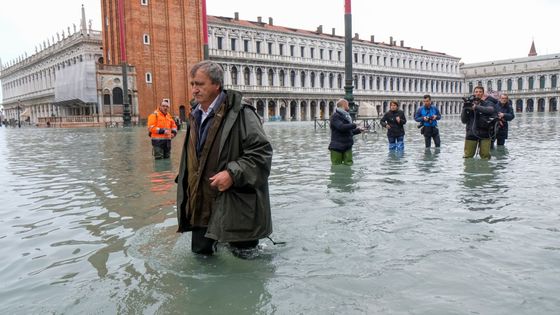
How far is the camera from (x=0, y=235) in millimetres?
4586

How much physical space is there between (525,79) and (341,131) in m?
92.8

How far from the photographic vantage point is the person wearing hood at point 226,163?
10.5ft

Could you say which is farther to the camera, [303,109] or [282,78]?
[303,109]

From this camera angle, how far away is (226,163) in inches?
129

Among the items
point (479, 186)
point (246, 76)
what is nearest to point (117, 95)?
point (246, 76)

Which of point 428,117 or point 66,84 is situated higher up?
point 66,84

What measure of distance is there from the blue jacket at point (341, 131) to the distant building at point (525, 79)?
85.0 meters

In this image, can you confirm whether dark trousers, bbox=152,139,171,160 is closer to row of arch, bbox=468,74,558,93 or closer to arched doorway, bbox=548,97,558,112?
row of arch, bbox=468,74,558,93

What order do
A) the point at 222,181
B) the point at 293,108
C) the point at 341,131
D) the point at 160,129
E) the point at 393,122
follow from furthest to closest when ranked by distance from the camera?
1. the point at 293,108
2. the point at 393,122
3. the point at 160,129
4. the point at 341,131
5. the point at 222,181

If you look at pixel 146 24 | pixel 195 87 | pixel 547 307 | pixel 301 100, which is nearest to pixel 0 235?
pixel 195 87

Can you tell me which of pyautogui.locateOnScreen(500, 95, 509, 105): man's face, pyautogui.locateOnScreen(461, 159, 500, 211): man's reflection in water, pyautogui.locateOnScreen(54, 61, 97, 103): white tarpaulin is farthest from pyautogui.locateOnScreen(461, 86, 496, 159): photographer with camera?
pyautogui.locateOnScreen(54, 61, 97, 103): white tarpaulin

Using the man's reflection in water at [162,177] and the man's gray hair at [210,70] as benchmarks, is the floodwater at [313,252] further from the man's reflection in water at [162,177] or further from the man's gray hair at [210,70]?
the man's gray hair at [210,70]

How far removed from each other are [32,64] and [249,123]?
276 feet

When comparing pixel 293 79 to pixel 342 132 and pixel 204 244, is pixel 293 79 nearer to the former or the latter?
pixel 342 132
